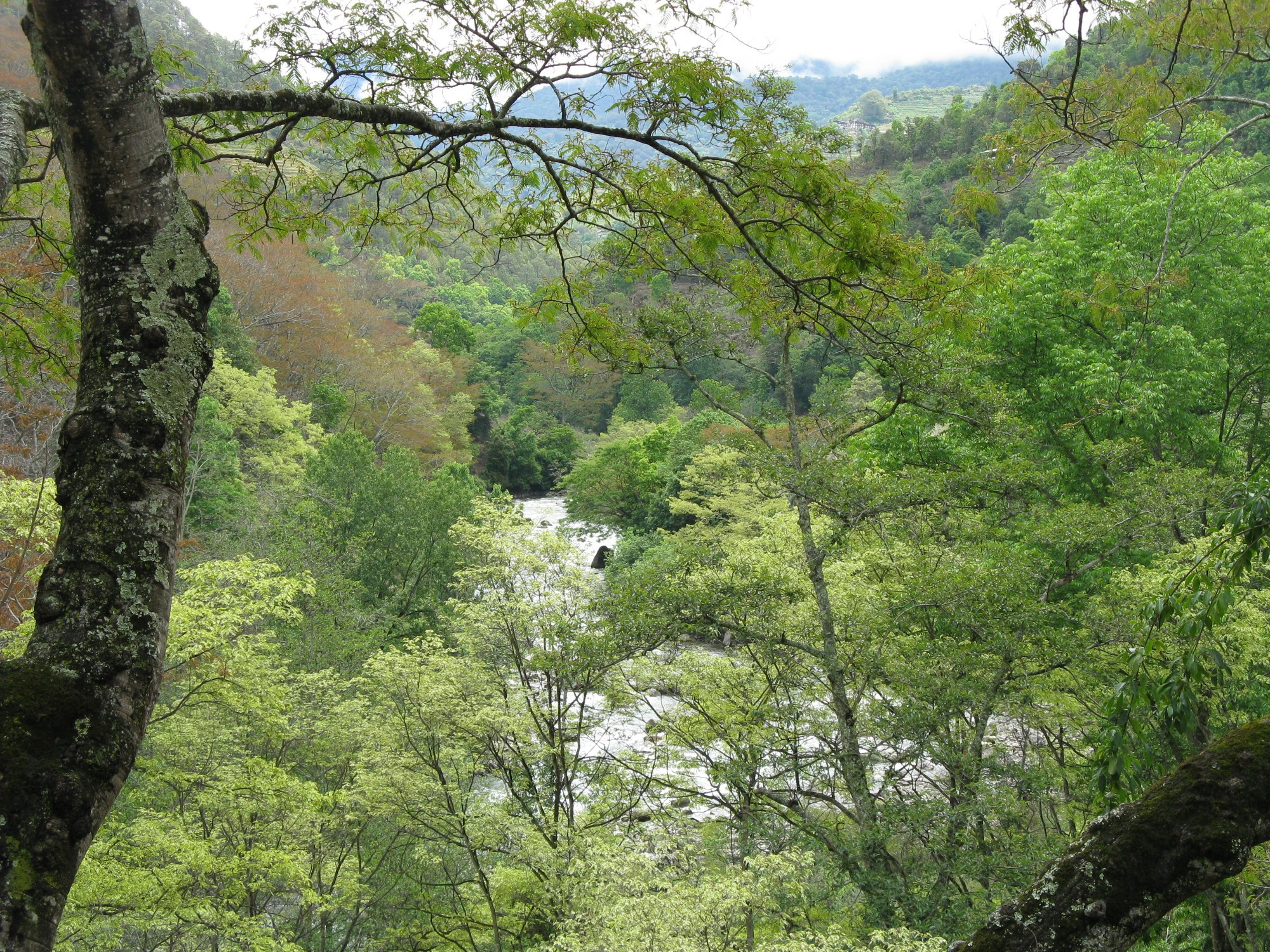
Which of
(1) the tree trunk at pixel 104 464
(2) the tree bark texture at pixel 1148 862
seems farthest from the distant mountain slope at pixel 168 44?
(2) the tree bark texture at pixel 1148 862

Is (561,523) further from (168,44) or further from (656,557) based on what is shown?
(168,44)

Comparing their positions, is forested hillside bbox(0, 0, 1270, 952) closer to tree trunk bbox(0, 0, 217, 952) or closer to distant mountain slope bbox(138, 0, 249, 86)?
tree trunk bbox(0, 0, 217, 952)

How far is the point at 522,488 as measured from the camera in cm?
3953

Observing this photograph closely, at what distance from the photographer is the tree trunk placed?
114 cm

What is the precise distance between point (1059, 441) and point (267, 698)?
12354 millimetres

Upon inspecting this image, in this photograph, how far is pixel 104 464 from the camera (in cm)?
139

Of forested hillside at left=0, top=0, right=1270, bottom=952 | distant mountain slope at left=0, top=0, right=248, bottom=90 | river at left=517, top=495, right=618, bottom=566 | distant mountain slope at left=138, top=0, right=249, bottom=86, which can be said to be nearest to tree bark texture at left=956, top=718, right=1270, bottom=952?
forested hillside at left=0, top=0, right=1270, bottom=952

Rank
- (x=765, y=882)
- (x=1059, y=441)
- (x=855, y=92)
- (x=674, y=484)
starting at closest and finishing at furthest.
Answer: (x=765, y=882) < (x=1059, y=441) < (x=674, y=484) < (x=855, y=92)

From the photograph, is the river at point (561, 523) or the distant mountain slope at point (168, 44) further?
the river at point (561, 523)

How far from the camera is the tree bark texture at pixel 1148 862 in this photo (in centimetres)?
148

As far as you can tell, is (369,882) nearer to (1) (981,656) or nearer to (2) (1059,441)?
(1) (981,656)

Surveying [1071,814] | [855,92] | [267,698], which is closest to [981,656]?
[1071,814]

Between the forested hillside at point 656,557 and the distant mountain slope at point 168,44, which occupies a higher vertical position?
the distant mountain slope at point 168,44

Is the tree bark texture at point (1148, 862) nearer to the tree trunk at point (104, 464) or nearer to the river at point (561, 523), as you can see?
the tree trunk at point (104, 464)
